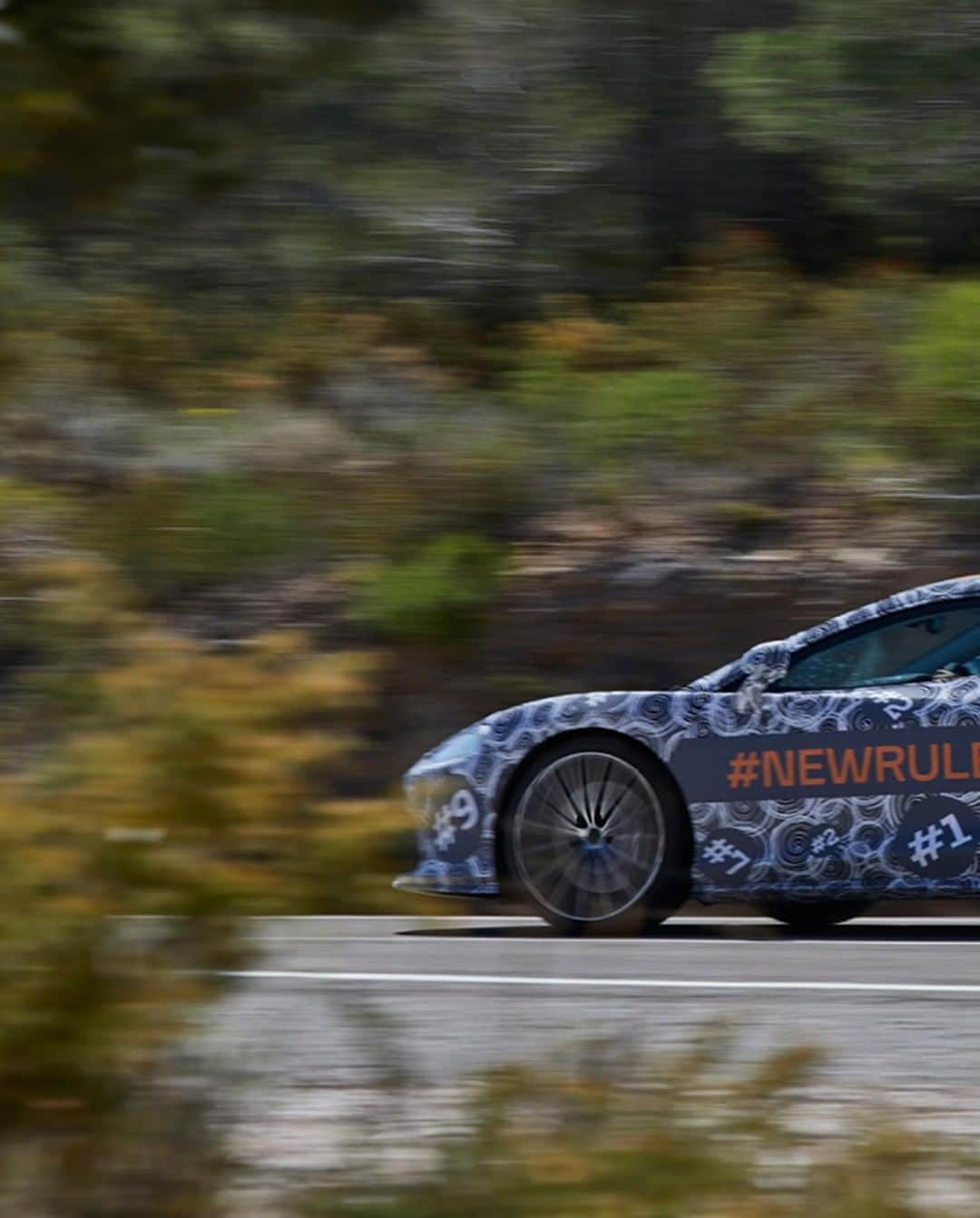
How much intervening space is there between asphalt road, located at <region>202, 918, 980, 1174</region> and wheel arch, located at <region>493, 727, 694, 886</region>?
1.12 feet

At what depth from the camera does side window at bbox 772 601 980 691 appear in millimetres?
8688

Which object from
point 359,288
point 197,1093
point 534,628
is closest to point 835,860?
point 534,628

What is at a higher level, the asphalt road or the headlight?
the headlight

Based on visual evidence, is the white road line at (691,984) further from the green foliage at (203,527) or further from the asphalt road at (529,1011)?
the green foliage at (203,527)

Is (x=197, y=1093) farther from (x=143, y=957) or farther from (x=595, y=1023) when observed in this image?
(x=595, y=1023)

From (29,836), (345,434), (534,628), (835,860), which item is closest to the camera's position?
(29,836)

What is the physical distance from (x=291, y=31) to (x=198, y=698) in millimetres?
1194

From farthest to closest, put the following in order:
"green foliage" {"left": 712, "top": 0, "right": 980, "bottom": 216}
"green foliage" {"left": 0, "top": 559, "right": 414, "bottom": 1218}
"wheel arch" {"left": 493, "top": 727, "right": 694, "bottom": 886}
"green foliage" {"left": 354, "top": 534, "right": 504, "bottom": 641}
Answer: "green foliage" {"left": 712, "top": 0, "right": 980, "bottom": 216} → "green foliage" {"left": 354, "top": 534, "right": 504, "bottom": 641} → "wheel arch" {"left": 493, "top": 727, "right": 694, "bottom": 886} → "green foliage" {"left": 0, "top": 559, "right": 414, "bottom": 1218}

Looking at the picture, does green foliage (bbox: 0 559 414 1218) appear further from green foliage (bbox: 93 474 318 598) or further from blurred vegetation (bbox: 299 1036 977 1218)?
green foliage (bbox: 93 474 318 598)

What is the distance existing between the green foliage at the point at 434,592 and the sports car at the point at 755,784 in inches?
162

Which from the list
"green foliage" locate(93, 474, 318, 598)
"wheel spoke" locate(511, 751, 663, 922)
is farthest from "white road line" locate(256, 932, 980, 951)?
→ "green foliage" locate(93, 474, 318, 598)

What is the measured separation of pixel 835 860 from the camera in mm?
8719

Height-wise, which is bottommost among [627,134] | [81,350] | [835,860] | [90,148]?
[835,860]

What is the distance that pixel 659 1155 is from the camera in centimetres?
318
